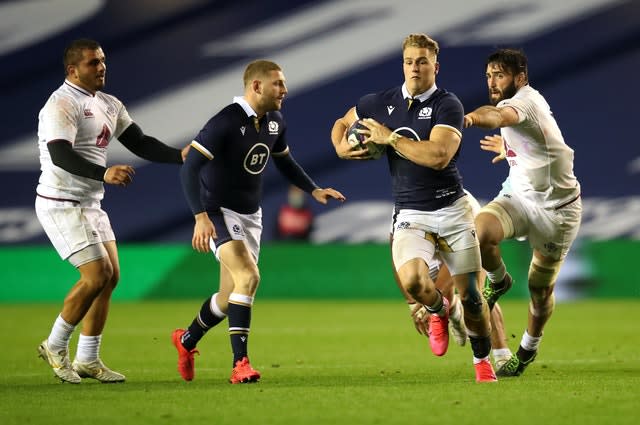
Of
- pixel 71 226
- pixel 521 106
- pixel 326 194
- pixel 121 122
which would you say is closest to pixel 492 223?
pixel 521 106

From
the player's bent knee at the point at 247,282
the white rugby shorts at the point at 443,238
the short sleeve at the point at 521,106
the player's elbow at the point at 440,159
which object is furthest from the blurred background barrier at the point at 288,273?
the player's elbow at the point at 440,159

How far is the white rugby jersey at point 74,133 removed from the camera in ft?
27.2

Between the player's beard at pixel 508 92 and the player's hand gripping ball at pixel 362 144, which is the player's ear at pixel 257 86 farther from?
the player's beard at pixel 508 92

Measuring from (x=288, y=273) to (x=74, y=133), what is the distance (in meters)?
11.5

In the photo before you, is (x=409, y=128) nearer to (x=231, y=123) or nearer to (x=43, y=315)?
(x=231, y=123)

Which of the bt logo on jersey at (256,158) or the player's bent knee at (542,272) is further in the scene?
the player's bent knee at (542,272)

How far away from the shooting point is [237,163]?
846 cm

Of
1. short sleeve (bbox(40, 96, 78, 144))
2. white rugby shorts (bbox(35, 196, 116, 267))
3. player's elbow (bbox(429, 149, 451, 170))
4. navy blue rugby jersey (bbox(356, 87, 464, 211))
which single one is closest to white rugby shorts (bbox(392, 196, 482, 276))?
navy blue rugby jersey (bbox(356, 87, 464, 211))

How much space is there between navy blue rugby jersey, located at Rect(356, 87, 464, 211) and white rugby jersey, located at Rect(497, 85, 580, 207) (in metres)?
1.00

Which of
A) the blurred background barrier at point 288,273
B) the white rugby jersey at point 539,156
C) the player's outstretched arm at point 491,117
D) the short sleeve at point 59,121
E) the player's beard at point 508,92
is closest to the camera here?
the player's outstretched arm at point 491,117

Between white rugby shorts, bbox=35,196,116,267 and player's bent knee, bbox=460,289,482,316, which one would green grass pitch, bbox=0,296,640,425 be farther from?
white rugby shorts, bbox=35,196,116,267

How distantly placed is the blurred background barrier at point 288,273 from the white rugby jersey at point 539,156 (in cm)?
1002

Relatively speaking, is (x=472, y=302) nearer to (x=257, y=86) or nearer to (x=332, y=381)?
(x=332, y=381)

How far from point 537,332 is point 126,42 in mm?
16687
